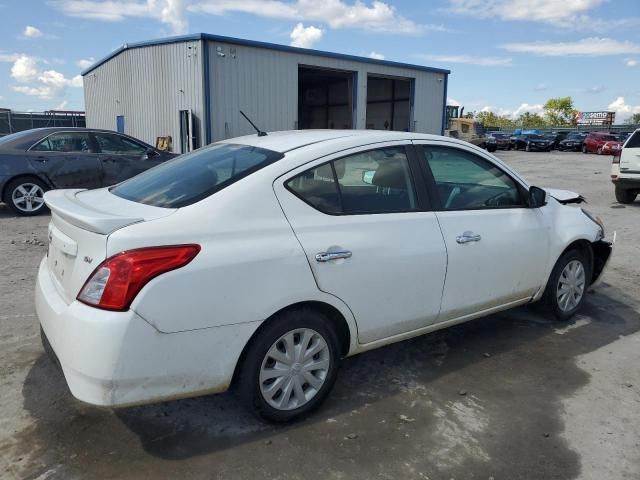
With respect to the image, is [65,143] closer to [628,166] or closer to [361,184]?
[361,184]

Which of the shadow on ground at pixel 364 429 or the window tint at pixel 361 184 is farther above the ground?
the window tint at pixel 361 184

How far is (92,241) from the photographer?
251 centimetres

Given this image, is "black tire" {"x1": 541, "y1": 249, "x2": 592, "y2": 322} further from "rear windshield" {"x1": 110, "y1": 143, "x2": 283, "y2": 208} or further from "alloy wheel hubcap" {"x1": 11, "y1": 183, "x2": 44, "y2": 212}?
"alloy wheel hubcap" {"x1": 11, "y1": 183, "x2": 44, "y2": 212}

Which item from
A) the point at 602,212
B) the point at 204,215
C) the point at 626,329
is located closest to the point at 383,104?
the point at 602,212

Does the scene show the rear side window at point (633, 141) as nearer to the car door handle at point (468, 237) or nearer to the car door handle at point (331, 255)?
the car door handle at point (468, 237)

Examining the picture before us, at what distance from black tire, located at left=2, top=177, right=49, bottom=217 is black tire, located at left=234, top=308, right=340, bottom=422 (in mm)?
7786

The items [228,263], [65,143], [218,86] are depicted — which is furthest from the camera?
[218,86]

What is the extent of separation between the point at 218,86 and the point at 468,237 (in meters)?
13.7

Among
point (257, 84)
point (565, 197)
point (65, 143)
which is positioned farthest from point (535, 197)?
point (257, 84)

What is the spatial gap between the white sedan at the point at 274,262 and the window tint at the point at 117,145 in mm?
6723

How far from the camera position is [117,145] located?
976 centimetres

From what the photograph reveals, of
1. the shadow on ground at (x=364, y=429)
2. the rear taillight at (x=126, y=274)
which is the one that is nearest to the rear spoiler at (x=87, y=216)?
the rear taillight at (x=126, y=274)

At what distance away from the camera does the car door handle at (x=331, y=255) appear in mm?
2822

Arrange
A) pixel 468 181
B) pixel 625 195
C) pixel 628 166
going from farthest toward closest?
pixel 625 195 → pixel 628 166 → pixel 468 181
